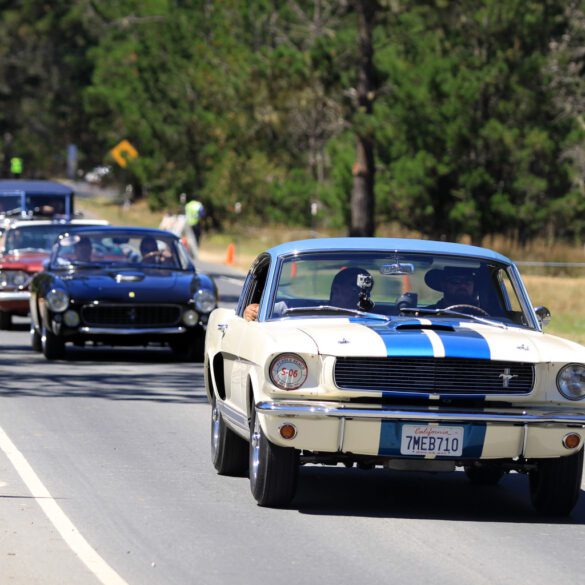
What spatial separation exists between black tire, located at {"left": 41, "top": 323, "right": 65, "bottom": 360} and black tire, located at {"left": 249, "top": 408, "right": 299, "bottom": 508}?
9365mm

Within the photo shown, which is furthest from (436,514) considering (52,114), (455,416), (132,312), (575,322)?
(52,114)

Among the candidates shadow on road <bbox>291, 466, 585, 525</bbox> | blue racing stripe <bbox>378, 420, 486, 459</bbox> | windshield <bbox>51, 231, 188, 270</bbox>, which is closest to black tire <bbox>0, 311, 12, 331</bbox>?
windshield <bbox>51, 231, 188, 270</bbox>

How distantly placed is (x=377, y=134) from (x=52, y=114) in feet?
210

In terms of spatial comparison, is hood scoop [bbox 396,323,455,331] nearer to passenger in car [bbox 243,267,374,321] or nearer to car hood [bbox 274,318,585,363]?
car hood [bbox 274,318,585,363]

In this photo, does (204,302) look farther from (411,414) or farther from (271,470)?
(411,414)

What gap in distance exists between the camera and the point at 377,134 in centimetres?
4278

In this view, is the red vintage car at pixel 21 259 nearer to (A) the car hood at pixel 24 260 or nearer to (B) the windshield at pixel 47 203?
(A) the car hood at pixel 24 260

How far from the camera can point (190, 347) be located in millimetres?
19375

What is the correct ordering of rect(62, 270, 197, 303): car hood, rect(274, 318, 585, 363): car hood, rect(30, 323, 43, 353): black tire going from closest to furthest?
rect(274, 318, 585, 363): car hood → rect(62, 270, 197, 303): car hood → rect(30, 323, 43, 353): black tire

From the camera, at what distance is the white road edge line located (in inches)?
304

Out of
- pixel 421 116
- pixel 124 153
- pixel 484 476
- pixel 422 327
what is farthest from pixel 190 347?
pixel 124 153

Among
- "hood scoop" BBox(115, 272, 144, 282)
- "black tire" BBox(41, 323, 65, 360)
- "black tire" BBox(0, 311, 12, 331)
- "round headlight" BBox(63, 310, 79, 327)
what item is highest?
"hood scoop" BBox(115, 272, 144, 282)

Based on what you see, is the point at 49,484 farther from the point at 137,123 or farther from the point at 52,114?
the point at 52,114

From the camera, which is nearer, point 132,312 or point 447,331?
point 447,331
